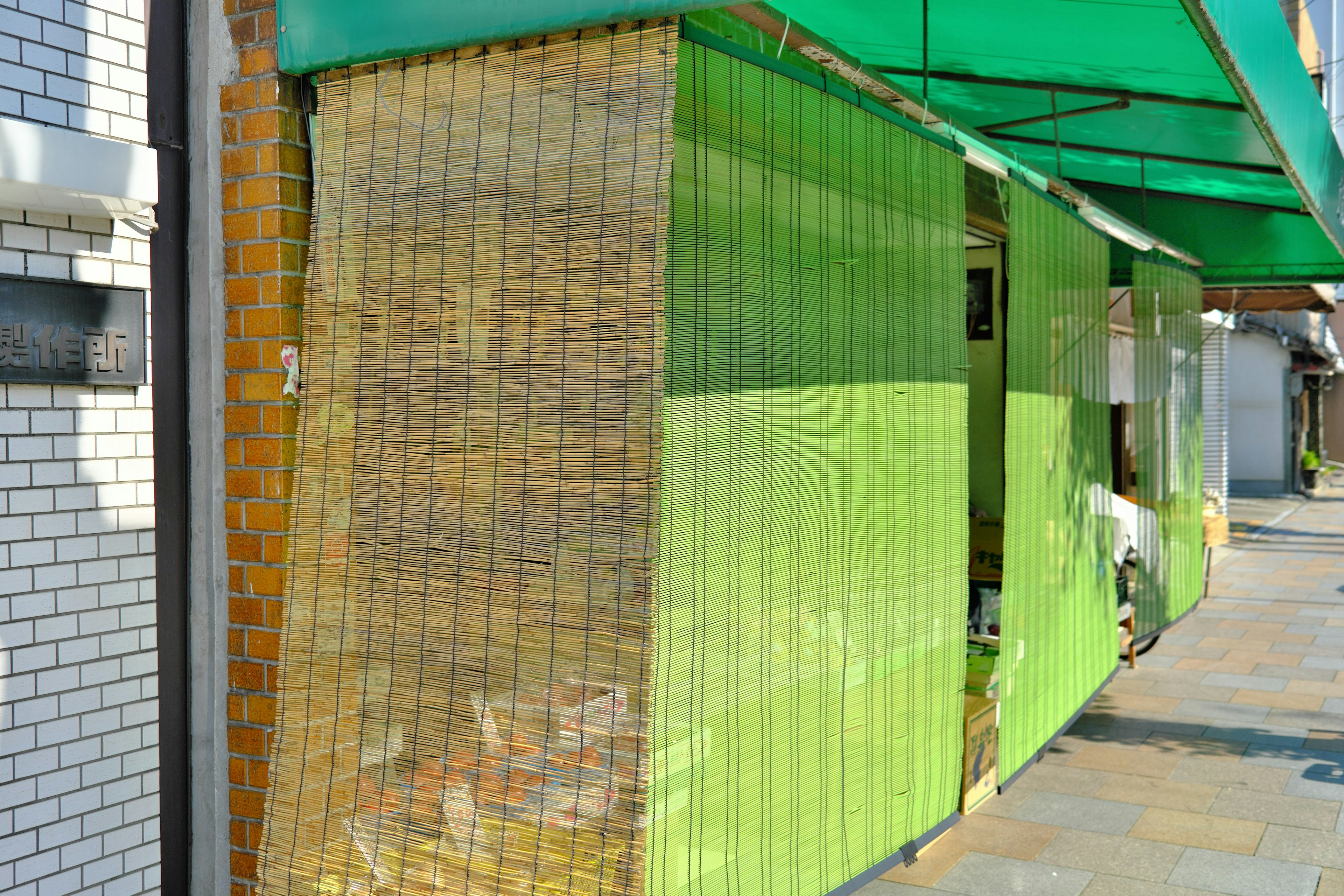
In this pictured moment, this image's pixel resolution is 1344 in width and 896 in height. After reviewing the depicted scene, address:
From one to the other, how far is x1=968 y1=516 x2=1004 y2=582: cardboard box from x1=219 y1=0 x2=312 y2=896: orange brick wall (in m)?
4.14

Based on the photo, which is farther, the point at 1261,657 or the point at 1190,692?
the point at 1261,657

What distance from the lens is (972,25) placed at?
4.77m

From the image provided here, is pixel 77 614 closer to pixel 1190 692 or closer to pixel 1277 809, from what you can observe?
pixel 1277 809

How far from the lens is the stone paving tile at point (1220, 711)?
7.31m

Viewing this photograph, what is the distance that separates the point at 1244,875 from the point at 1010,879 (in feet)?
3.34

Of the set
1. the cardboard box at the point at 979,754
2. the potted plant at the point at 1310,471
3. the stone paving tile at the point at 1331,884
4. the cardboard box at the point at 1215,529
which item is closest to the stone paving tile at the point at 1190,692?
the stone paving tile at the point at 1331,884

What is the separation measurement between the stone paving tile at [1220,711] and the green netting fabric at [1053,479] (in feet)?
2.90

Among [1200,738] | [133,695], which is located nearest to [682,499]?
[133,695]

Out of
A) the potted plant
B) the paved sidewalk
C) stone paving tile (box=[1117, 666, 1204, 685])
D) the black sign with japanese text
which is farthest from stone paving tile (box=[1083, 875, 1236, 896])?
the potted plant

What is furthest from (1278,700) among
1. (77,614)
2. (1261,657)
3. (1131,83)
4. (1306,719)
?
(77,614)

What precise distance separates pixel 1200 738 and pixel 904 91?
502 centimetres

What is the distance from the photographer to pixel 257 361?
10.9 ft

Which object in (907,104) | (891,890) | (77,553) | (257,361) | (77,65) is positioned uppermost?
(907,104)

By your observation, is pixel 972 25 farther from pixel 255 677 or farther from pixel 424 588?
pixel 255 677
